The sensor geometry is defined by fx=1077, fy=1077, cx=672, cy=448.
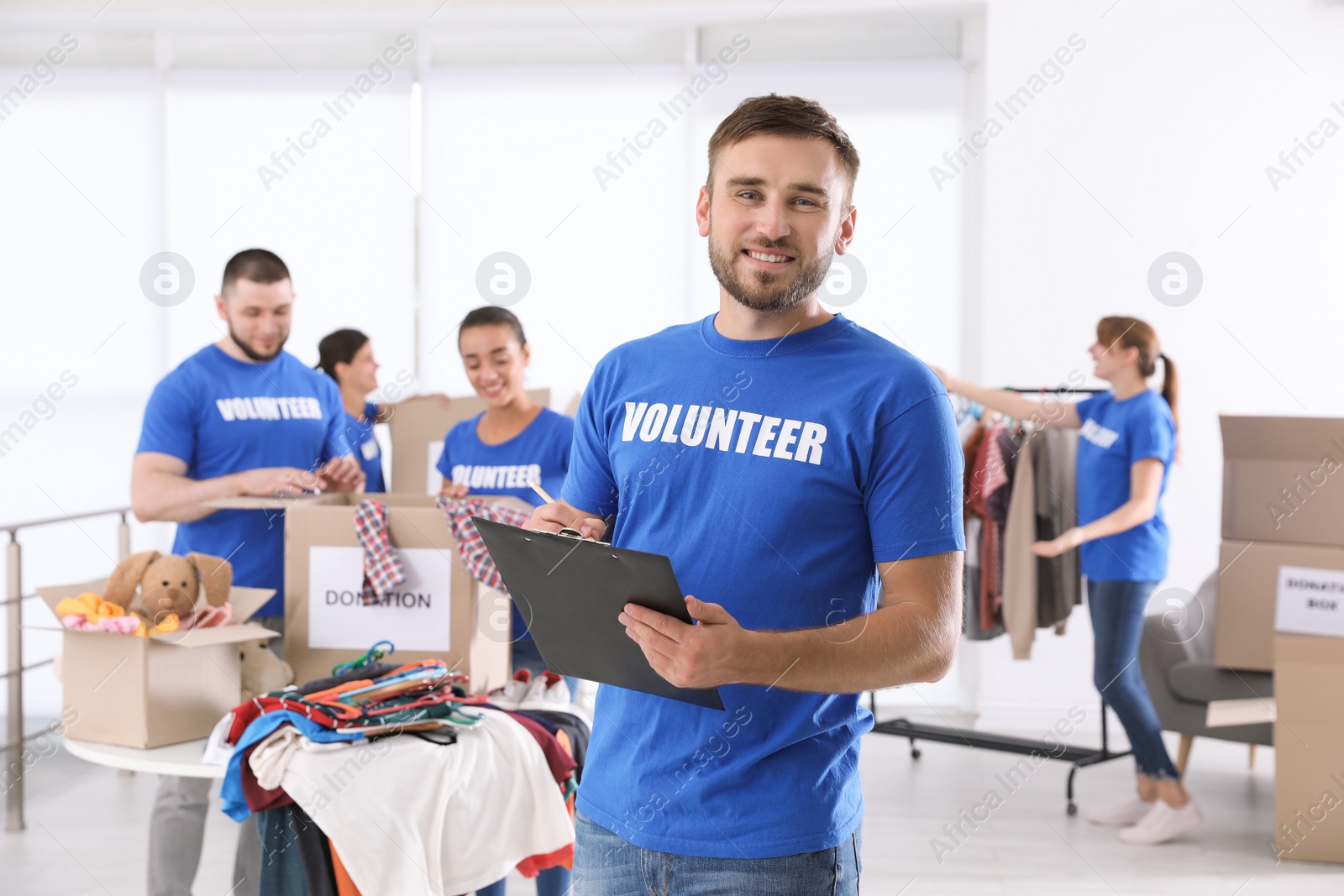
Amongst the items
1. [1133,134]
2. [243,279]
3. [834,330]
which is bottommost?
[834,330]

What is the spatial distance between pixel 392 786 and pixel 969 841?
2.33 m

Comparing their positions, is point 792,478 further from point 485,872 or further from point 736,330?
point 485,872

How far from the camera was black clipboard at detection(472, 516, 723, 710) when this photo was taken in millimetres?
1026

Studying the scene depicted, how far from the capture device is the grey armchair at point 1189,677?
3619mm

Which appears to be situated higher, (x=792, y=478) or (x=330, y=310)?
(x=330, y=310)

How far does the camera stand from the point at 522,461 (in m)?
2.95

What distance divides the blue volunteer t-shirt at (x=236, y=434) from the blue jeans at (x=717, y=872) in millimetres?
1626

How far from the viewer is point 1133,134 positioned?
15.3 ft

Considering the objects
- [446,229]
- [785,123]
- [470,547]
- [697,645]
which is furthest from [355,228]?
[697,645]

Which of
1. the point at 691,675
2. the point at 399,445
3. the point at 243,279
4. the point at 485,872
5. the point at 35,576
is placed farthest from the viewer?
the point at 35,576

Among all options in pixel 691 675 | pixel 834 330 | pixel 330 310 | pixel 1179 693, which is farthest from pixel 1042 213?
pixel 691 675

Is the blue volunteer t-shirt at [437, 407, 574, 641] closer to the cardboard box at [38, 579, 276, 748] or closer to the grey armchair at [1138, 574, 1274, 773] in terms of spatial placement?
the cardboard box at [38, 579, 276, 748]

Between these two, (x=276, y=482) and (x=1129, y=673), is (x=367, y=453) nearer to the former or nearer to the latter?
(x=276, y=482)

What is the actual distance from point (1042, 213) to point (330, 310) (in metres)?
3.29
